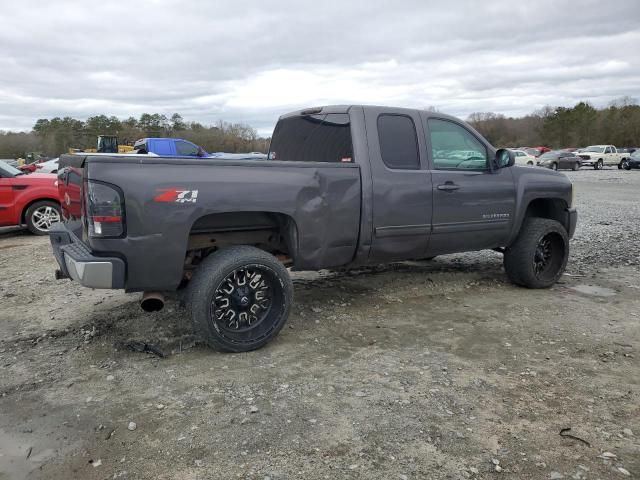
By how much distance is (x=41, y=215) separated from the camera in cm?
966

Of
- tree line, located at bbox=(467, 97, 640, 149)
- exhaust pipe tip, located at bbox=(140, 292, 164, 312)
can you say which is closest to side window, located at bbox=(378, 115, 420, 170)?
exhaust pipe tip, located at bbox=(140, 292, 164, 312)

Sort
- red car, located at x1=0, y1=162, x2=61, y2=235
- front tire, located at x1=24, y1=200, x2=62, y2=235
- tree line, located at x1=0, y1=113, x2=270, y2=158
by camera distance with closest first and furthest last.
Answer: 1. red car, located at x1=0, y1=162, x2=61, y2=235
2. front tire, located at x1=24, y1=200, x2=62, y2=235
3. tree line, located at x1=0, y1=113, x2=270, y2=158

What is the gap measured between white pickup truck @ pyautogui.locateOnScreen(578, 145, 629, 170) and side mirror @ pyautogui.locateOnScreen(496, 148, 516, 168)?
37.4 meters

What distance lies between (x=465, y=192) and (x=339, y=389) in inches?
105

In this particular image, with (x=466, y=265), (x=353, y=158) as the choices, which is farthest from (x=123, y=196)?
(x=466, y=265)

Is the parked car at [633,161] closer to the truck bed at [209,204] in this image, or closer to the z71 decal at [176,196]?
the truck bed at [209,204]

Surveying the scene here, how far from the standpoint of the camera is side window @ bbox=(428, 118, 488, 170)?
17.0 ft

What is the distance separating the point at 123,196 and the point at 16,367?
1583mm

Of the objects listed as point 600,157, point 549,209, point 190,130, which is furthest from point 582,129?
point 549,209

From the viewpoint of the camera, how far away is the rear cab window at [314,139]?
482 centimetres

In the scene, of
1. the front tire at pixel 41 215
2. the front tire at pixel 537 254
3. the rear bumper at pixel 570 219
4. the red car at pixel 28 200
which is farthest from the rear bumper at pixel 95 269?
the front tire at pixel 41 215

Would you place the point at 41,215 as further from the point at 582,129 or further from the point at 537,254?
the point at 582,129

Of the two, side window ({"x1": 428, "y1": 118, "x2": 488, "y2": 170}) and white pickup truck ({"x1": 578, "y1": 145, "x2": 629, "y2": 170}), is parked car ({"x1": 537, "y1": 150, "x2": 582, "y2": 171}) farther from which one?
side window ({"x1": 428, "y1": 118, "x2": 488, "y2": 170})

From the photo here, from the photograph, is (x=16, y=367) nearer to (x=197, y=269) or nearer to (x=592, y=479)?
(x=197, y=269)
